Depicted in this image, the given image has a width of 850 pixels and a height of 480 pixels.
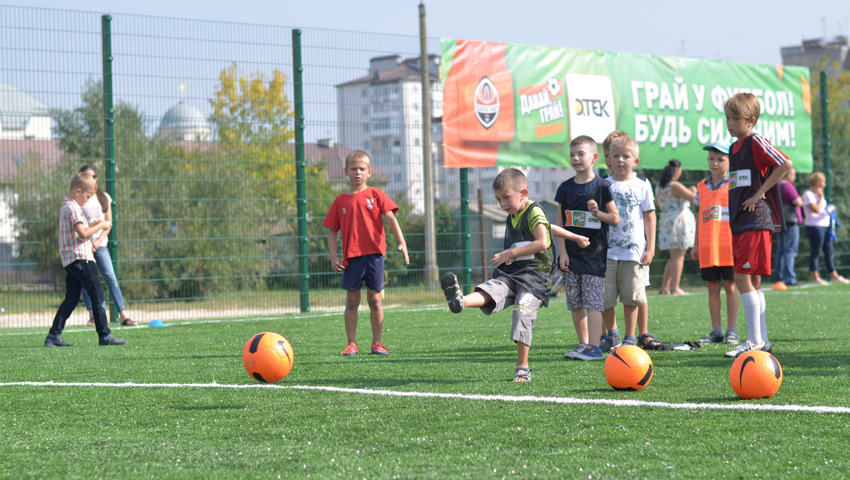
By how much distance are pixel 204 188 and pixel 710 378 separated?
9.04 m

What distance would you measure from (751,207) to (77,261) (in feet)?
19.6

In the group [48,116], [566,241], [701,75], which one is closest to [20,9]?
[48,116]

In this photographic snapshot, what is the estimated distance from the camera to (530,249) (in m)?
5.60

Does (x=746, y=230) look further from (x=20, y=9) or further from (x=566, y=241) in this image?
(x=20, y=9)

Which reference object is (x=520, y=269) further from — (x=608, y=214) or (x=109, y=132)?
(x=109, y=132)

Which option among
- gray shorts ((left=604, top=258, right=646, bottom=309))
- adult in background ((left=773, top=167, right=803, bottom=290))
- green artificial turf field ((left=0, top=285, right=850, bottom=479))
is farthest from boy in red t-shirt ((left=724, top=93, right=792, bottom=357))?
adult in background ((left=773, top=167, right=803, bottom=290))

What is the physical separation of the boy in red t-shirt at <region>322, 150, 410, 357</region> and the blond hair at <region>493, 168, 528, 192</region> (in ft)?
6.25

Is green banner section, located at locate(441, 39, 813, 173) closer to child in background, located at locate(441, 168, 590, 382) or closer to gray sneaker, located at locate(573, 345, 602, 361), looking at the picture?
gray sneaker, located at locate(573, 345, 602, 361)

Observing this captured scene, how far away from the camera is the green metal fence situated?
38.4 ft

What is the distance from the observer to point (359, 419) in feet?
14.4

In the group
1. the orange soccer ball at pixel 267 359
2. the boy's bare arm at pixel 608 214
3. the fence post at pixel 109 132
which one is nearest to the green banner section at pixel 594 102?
the fence post at pixel 109 132

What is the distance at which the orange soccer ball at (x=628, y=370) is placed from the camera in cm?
505

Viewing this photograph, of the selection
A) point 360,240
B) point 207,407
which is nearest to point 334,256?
point 360,240

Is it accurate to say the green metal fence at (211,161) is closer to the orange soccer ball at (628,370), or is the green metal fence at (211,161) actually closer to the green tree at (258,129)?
the green tree at (258,129)
